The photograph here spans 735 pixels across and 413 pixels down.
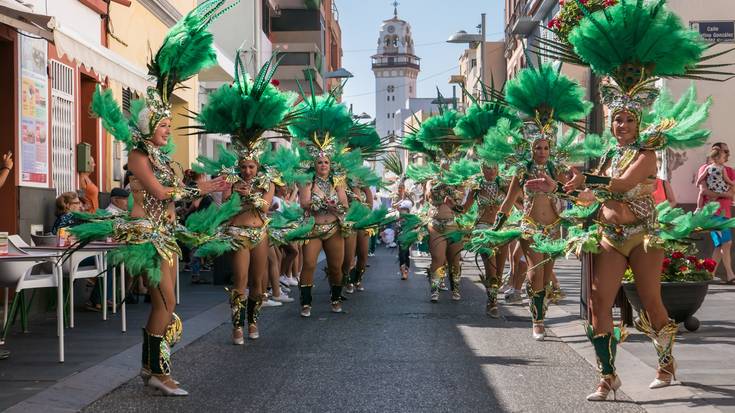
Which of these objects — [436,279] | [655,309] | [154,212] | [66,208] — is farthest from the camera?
[436,279]

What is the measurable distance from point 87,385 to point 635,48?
4661 millimetres

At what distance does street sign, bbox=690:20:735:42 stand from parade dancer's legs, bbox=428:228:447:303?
290 inches

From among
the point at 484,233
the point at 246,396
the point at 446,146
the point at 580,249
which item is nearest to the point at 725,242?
the point at 446,146

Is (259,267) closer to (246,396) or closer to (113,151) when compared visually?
(246,396)

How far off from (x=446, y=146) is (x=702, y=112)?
7823 mm

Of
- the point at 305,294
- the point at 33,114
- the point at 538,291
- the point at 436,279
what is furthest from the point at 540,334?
the point at 33,114

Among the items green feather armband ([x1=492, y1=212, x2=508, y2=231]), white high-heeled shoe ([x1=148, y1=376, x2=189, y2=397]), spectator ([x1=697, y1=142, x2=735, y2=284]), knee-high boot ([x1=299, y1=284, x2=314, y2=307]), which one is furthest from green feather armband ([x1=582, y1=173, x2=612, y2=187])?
spectator ([x1=697, y1=142, x2=735, y2=284])

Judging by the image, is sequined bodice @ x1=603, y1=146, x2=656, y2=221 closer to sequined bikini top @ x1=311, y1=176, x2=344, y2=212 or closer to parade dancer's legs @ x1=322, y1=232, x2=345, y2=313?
sequined bikini top @ x1=311, y1=176, x2=344, y2=212

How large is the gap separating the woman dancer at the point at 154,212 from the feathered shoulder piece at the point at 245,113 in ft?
6.52

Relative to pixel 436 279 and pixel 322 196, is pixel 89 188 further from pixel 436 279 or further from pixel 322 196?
pixel 436 279

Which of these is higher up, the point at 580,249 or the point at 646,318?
the point at 580,249

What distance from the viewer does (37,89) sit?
1334 cm

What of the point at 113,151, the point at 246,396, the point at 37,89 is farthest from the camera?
the point at 113,151

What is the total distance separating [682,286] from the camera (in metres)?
9.44
